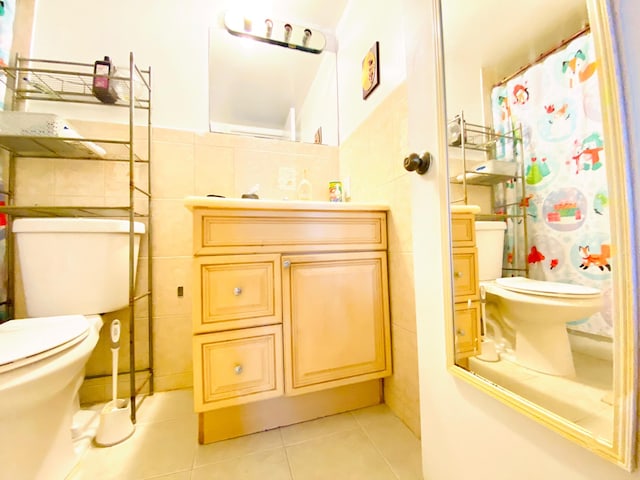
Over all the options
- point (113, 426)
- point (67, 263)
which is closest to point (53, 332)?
point (67, 263)

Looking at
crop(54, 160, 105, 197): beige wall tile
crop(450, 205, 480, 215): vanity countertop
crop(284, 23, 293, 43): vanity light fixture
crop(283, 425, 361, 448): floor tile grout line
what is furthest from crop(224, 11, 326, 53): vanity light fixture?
crop(283, 425, 361, 448): floor tile grout line

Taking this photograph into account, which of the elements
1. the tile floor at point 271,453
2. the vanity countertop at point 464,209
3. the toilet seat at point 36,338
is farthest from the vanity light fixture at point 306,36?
the tile floor at point 271,453

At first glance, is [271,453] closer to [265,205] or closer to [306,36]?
[265,205]

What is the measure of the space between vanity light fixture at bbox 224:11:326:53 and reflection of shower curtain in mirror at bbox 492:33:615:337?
1.43m

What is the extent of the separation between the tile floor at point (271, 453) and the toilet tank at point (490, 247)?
660mm

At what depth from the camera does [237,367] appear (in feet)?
2.78

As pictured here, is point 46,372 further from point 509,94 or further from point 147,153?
point 509,94

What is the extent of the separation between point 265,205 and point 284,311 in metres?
0.38

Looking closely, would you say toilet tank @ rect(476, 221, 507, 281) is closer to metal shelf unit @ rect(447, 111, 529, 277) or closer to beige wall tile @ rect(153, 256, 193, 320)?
metal shelf unit @ rect(447, 111, 529, 277)

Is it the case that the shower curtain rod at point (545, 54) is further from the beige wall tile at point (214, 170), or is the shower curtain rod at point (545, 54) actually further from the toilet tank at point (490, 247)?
the beige wall tile at point (214, 170)

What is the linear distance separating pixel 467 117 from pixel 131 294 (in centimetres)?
128

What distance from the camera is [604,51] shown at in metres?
0.32

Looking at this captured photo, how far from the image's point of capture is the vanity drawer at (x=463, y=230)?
573 mm

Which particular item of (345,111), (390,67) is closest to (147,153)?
(345,111)
